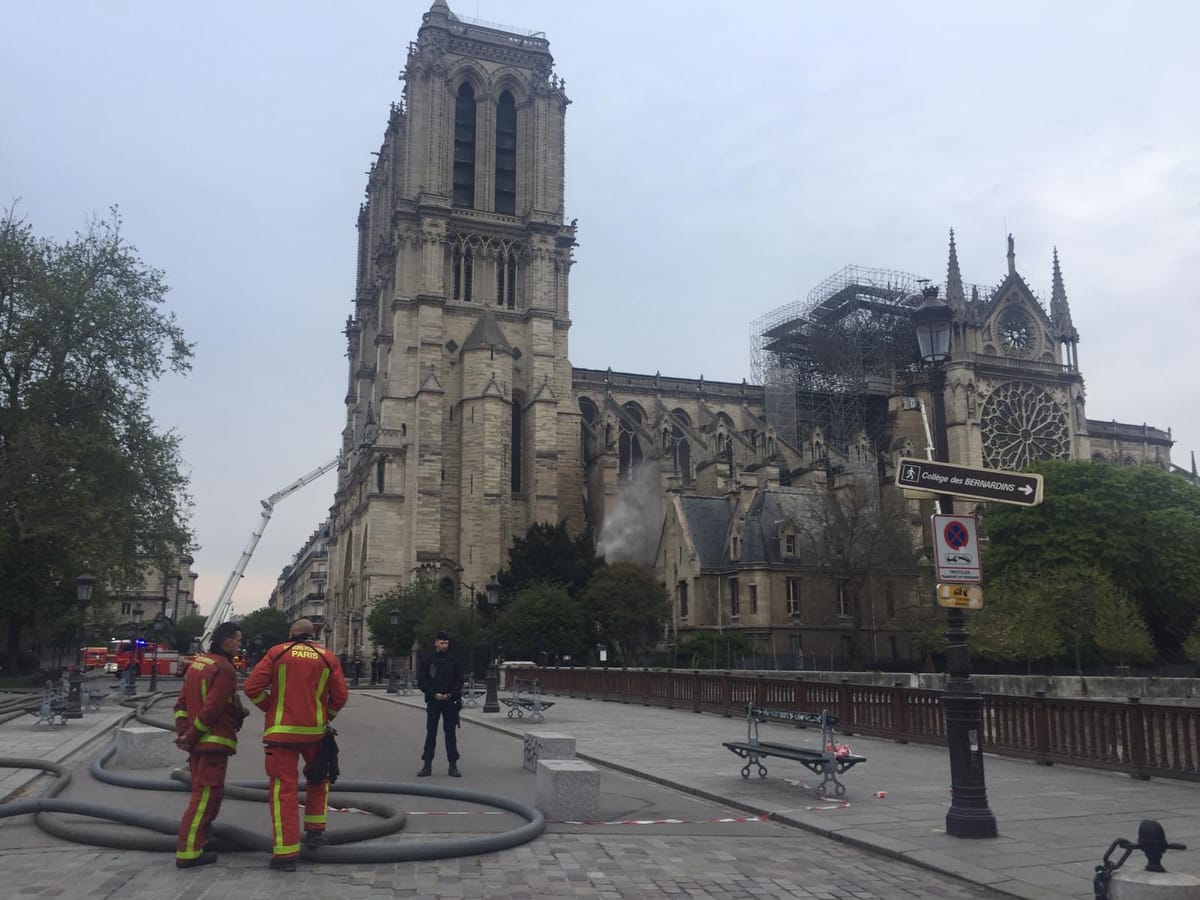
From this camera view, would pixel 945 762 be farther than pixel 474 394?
No

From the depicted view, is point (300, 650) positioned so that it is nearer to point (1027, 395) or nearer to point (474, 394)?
point (474, 394)

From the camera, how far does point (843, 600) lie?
50.8 m

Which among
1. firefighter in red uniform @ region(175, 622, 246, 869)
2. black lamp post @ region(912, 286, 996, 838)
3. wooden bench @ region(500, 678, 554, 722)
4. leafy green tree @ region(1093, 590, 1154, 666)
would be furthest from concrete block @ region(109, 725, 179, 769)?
leafy green tree @ region(1093, 590, 1154, 666)

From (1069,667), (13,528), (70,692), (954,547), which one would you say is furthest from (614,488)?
(954,547)

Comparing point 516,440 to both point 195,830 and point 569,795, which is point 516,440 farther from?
point 195,830

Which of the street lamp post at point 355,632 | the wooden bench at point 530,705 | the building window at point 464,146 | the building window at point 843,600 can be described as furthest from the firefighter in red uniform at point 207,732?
the building window at point 464,146

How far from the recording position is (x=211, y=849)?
24.3 ft

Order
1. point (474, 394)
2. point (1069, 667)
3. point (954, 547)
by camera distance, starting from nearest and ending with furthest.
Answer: point (954, 547)
point (1069, 667)
point (474, 394)

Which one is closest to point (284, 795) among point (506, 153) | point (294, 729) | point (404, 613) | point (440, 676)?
point (294, 729)

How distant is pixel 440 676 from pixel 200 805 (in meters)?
5.67

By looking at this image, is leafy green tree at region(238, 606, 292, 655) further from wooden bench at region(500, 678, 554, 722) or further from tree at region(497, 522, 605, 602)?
wooden bench at region(500, 678, 554, 722)

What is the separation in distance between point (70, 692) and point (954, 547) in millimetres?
20923

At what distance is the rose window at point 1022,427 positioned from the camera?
232 feet

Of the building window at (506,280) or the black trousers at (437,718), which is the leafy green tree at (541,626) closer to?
the building window at (506,280)
